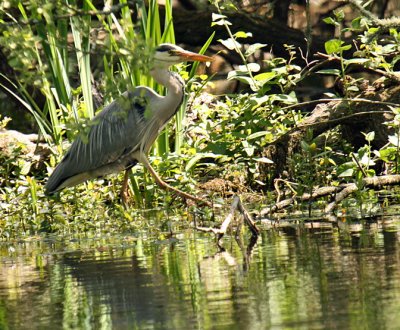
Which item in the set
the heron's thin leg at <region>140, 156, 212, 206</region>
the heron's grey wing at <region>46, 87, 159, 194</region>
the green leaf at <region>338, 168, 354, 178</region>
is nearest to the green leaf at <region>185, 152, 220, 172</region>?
the heron's thin leg at <region>140, 156, 212, 206</region>

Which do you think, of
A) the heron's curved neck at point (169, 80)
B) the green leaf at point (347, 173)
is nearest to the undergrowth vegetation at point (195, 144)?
the green leaf at point (347, 173)

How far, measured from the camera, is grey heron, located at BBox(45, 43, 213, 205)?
9.33 m

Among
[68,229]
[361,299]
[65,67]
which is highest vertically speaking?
[65,67]

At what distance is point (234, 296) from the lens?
4676 millimetres

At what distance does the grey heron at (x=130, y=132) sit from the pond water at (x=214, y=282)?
6.83 ft

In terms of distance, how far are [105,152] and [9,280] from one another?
3.70 meters

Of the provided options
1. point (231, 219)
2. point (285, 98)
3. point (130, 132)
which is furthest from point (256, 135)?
point (231, 219)

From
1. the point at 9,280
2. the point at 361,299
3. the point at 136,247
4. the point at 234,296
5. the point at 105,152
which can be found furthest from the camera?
the point at 105,152

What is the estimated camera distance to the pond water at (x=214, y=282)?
13.9ft

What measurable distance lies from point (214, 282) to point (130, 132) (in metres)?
4.59

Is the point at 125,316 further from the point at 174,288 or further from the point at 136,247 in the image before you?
the point at 136,247

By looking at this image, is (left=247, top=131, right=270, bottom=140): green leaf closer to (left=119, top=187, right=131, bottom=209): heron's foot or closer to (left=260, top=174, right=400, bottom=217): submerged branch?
(left=119, top=187, right=131, bottom=209): heron's foot

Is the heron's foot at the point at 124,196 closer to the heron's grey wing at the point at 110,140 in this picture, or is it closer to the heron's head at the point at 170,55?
the heron's grey wing at the point at 110,140

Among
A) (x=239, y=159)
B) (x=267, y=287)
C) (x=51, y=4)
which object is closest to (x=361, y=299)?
(x=267, y=287)
